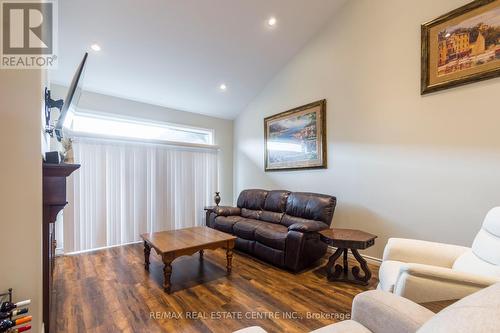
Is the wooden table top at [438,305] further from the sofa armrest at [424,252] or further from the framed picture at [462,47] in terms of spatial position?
the framed picture at [462,47]

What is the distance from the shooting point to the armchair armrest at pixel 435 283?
1.29 meters

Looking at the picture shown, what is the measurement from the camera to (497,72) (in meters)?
2.15

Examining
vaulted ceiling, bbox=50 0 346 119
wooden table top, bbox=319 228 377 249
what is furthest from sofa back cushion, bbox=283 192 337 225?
vaulted ceiling, bbox=50 0 346 119

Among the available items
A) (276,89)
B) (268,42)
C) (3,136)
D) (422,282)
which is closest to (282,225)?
(422,282)

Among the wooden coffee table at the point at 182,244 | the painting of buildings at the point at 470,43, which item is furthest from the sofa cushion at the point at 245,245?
the painting of buildings at the point at 470,43

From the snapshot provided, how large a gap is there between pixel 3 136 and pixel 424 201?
12.0ft

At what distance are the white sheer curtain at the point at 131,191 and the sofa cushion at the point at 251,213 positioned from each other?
1.12m

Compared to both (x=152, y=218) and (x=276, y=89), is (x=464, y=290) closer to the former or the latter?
(x=276, y=89)

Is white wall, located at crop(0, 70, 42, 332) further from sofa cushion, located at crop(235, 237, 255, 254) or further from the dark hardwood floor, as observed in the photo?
sofa cushion, located at crop(235, 237, 255, 254)

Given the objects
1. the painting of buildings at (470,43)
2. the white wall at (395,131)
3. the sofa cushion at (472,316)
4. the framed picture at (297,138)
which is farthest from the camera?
the framed picture at (297,138)

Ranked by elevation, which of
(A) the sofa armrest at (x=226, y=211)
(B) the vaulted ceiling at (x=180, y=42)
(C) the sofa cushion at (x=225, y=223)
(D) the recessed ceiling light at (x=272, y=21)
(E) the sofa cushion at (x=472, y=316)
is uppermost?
(D) the recessed ceiling light at (x=272, y=21)

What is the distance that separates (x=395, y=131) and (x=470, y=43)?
3.49 feet

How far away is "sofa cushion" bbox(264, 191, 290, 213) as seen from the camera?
3805 mm

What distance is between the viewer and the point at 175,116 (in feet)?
15.8
